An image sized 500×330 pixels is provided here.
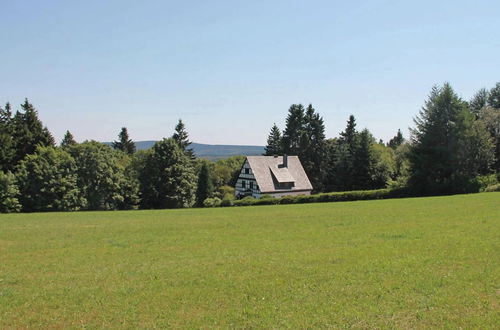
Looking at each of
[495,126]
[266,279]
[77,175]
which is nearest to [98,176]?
[77,175]

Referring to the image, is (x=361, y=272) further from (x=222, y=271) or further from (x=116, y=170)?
(x=116, y=170)

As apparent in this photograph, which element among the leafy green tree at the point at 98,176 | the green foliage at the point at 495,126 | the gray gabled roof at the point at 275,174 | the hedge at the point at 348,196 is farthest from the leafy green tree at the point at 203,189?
the green foliage at the point at 495,126

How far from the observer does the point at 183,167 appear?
66.1 meters

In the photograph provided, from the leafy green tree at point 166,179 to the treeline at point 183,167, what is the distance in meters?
0.17

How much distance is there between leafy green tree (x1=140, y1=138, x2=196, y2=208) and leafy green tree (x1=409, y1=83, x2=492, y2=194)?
35.7m

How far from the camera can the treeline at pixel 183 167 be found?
4803 cm

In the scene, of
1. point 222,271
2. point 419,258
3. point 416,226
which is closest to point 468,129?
point 416,226

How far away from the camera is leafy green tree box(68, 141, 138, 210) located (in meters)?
59.3

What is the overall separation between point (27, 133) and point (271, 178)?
129 feet

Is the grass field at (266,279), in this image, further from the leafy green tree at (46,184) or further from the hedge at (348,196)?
the leafy green tree at (46,184)

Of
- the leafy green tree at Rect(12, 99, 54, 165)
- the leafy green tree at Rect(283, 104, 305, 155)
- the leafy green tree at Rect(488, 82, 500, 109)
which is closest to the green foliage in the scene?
the leafy green tree at Rect(488, 82, 500, 109)

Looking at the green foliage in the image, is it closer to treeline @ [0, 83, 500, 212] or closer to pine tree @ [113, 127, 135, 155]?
treeline @ [0, 83, 500, 212]

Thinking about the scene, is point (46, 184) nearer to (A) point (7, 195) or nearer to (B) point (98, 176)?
(A) point (7, 195)

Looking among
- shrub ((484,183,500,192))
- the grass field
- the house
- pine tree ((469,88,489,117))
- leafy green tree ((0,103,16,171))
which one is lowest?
the grass field
